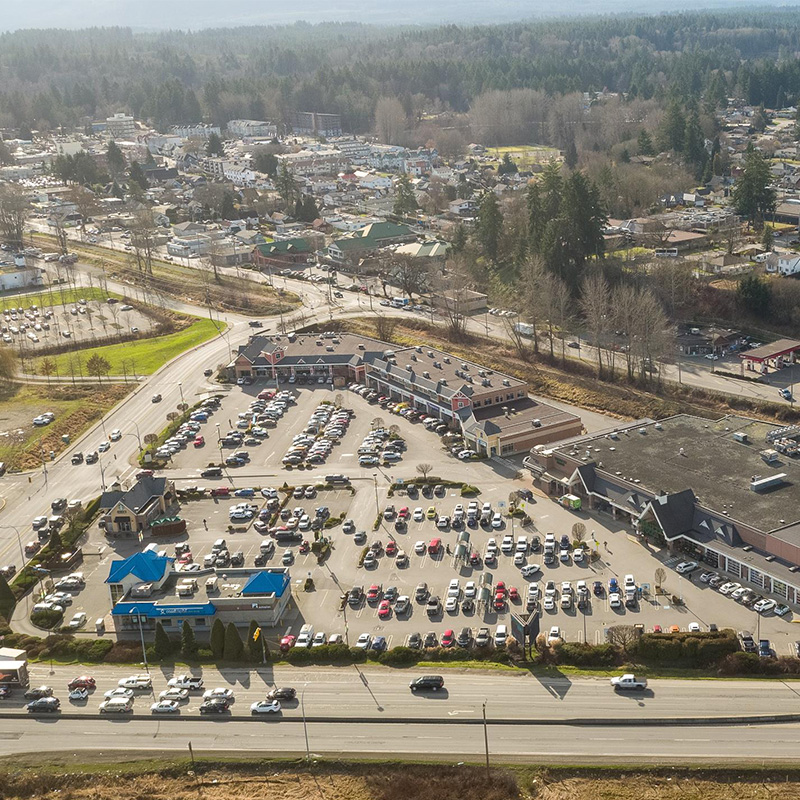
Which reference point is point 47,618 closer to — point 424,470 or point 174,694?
point 174,694

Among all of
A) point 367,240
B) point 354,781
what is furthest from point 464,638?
point 367,240

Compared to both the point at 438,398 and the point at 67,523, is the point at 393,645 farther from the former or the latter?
the point at 438,398

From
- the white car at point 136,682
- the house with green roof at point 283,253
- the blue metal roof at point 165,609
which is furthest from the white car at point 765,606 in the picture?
the house with green roof at point 283,253

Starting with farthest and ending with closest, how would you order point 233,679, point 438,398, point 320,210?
point 320,210 → point 438,398 → point 233,679

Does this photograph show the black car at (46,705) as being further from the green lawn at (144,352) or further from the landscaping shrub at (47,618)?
the green lawn at (144,352)

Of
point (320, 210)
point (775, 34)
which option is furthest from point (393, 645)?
point (775, 34)

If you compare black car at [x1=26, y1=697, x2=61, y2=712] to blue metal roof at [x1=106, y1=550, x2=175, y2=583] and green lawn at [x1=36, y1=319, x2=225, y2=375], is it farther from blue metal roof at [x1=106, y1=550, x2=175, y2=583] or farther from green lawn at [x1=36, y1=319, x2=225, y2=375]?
green lawn at [x1=36, y1=319, x2=225, y2=375]

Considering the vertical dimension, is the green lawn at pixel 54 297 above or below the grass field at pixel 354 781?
below
